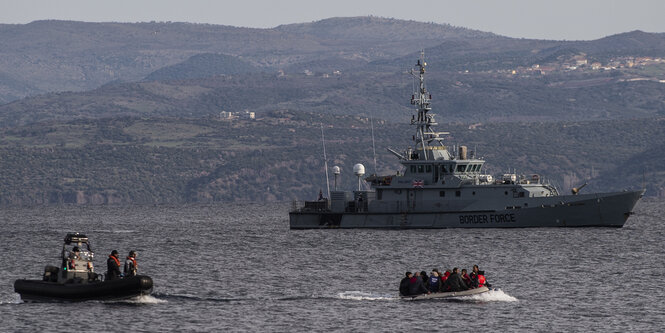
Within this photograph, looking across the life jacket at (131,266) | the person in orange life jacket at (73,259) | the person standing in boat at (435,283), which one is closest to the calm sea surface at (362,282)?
the person standing in boat at (435,283)

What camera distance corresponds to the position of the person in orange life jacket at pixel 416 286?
219 feet

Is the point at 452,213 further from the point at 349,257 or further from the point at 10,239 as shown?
the point at 10,239

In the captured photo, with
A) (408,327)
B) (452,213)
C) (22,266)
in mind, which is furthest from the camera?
(452,213)

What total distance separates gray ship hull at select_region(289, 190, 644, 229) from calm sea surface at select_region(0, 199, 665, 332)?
114 centimetres

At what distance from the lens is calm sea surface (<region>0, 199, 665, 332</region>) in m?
61.3

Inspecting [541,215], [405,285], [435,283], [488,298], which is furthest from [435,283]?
[541,215]

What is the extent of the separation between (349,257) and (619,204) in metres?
29.9

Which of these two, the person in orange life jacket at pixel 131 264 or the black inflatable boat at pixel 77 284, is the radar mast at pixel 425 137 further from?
the black inflatable boat at pixel 77 284

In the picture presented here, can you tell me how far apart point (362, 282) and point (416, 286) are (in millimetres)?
10537

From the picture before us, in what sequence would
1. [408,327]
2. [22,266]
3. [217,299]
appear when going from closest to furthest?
[408,327], [217,299], [22,266]

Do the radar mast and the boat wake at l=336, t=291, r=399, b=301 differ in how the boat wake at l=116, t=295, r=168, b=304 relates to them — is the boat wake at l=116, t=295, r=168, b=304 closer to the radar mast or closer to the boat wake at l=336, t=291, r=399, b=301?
the boat wake at l=336, t=291, r=399, b=301

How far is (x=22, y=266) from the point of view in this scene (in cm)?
9231

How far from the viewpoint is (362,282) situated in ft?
253

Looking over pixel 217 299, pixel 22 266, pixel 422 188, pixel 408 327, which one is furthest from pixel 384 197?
pixel 408 327
